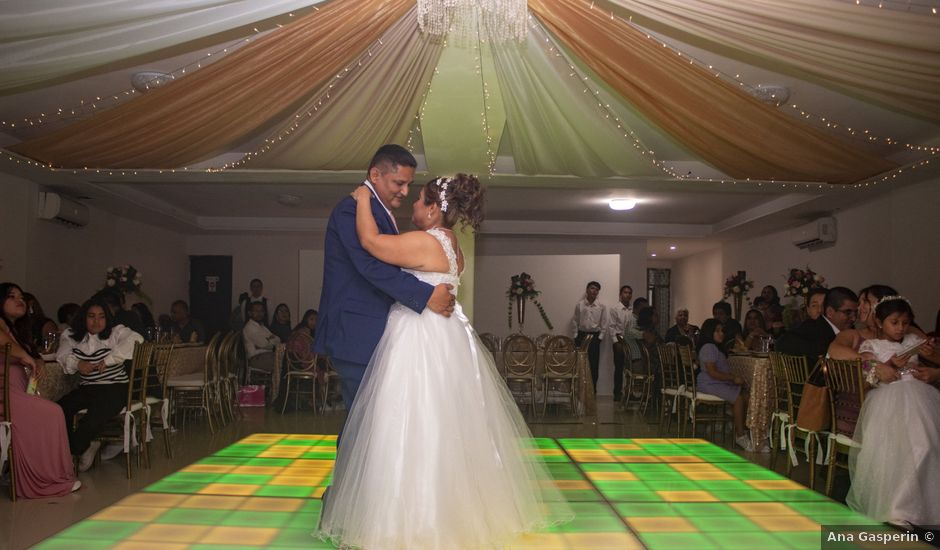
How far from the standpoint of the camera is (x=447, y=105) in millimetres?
5289

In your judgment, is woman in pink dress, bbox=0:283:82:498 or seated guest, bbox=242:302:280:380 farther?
seated guest, bbox=242:302:280:380

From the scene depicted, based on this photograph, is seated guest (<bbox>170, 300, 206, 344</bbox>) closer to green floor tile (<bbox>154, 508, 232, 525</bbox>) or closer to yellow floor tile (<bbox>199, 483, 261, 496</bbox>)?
yellow floor tile (<bbox>199, 483, 261, 496</bbox>)

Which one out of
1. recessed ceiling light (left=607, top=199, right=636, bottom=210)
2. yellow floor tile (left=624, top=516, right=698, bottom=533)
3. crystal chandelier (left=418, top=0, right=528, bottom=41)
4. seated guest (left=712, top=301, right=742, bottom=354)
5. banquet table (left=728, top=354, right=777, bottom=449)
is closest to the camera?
yellow floor tile (left=624, top=516, right=698, bottom=533)

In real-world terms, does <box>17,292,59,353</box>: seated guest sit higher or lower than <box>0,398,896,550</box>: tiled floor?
higher

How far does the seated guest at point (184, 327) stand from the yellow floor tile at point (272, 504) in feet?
17.8

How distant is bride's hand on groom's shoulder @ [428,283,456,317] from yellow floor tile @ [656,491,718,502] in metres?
1.65

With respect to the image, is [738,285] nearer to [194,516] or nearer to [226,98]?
[226,98]

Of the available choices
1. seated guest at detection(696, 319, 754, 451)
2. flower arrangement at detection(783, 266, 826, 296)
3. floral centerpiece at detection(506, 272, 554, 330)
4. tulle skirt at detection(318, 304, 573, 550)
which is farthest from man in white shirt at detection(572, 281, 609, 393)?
tulle skirt at detection(318, 304, 573, 550)

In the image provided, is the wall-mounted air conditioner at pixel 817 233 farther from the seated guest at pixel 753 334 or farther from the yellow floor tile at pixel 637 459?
the yellow floor tile at pixel 637 459

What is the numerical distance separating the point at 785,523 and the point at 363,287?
88.0 inches

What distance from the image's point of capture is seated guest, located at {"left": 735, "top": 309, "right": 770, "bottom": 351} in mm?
7676

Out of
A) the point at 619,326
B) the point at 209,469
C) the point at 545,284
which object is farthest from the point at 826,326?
the point at 545,284

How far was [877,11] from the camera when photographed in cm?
322

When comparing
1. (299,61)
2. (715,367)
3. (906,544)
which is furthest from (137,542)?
(715,367)
